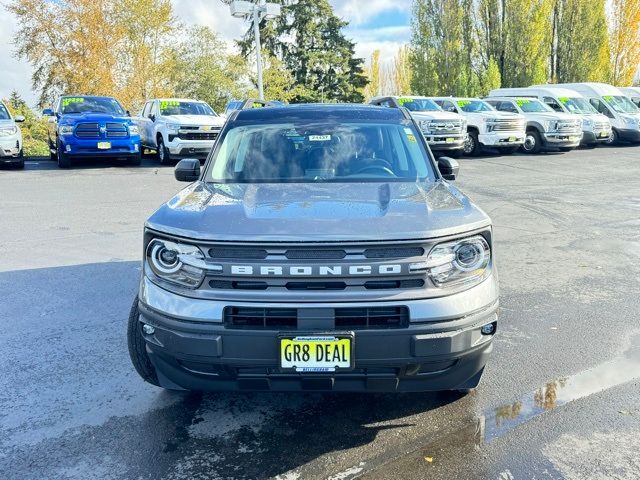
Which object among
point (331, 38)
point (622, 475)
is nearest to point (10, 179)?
point (622, 475)

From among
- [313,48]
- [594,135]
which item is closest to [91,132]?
[594,135]

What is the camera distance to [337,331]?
8.72 ft

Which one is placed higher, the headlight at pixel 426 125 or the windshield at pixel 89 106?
the windshield at pixel 89 106

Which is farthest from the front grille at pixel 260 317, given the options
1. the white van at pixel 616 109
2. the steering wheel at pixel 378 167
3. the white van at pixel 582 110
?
the white van at pixel 616 109

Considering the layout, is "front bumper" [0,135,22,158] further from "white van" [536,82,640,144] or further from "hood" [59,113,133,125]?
"white van" [536,82,640,144]

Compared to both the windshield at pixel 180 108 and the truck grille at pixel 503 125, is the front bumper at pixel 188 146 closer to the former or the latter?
the windshield at pixel 180 108

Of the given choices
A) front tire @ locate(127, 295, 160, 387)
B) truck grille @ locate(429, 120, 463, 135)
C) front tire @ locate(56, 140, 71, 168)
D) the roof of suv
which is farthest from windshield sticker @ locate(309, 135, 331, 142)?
truck grille @ locate(429, 120, 463, 135)

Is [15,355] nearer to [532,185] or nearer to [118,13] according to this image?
[532,185]

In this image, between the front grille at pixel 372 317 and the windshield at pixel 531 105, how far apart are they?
775 inches

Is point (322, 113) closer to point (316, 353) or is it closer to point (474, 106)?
point (316, 353)

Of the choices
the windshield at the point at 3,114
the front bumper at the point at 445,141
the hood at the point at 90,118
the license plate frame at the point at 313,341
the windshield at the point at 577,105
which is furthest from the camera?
the windshield at the point at 577,105

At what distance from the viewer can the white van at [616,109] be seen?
2270cm

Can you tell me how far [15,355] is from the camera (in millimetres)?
4145

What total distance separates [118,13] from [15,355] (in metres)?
29.0
